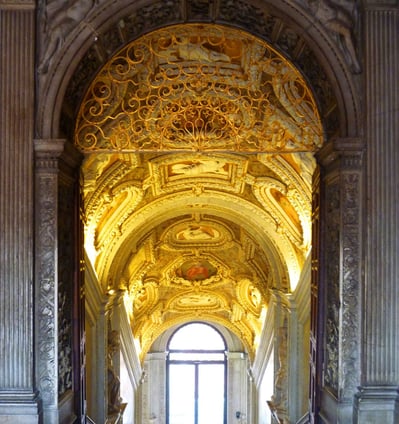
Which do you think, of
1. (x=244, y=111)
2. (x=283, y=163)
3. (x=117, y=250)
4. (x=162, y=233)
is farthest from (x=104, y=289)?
(x=244, y=111)

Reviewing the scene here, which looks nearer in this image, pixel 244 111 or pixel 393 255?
pixel 393 255

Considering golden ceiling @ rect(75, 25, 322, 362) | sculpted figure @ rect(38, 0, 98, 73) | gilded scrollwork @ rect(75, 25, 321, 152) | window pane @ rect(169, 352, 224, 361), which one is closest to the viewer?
sculpted figure @ rect(38, 0, 98, 73)

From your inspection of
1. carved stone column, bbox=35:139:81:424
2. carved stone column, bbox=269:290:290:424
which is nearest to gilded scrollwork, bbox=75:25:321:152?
carved stone column, bbox=35:139:81:424

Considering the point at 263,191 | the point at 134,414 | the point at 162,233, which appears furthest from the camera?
the point at 134,414

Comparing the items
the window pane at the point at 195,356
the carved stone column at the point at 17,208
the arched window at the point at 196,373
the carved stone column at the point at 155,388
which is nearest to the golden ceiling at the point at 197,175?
the carved stone column at the point at 17,208

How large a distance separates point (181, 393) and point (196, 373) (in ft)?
3.37

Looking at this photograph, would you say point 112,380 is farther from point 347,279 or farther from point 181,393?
point 181,393

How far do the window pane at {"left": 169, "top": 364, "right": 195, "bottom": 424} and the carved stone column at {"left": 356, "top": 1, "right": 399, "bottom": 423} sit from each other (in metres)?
20.3

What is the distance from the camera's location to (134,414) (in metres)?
19.9

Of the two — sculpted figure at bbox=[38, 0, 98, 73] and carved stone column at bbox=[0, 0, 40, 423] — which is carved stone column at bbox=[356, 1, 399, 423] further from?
carved stone column at bbox=[0, 0, 40, 423]

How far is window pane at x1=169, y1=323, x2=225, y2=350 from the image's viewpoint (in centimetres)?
2622

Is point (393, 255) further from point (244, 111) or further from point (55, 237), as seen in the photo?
point (55, 237)

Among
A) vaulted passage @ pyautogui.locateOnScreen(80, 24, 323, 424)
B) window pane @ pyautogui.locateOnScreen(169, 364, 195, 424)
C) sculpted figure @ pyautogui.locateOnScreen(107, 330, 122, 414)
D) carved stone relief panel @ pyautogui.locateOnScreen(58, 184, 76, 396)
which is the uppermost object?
vaulted passage @ pyautogui.locateOnScreen(80, 24, 323, 424)

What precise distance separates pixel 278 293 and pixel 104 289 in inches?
153
